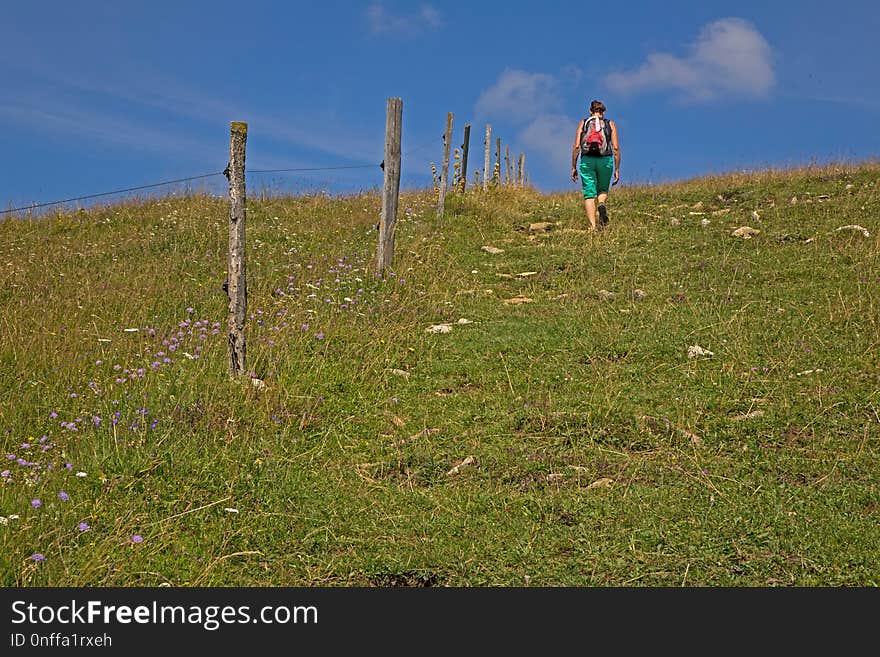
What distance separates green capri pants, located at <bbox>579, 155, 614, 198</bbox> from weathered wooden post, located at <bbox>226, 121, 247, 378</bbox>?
8615mm

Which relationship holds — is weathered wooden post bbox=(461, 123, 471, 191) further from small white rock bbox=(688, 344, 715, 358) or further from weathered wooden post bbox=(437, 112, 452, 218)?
small white rock bbox=(688, 344, 715, 358)

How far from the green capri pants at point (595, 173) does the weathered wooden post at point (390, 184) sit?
4.18 m

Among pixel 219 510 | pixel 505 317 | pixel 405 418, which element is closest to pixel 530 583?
pixel 219 510

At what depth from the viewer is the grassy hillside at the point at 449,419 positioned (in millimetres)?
5066

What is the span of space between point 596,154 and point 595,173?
393mm

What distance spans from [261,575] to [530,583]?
163 cm

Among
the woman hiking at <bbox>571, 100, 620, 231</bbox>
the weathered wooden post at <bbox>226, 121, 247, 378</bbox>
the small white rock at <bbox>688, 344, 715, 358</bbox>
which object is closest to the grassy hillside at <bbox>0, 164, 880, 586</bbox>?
the small white rock at <bbox>688, 344, 715, 358</bbox>

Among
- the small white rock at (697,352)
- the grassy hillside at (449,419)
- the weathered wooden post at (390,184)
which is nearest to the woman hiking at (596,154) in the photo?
the grassy hillside at (449,419)

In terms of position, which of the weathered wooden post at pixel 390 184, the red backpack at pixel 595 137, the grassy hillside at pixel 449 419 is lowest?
the grassy hillside at pixel 449 419

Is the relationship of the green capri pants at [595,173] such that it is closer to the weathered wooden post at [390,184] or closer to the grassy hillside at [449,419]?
the grassy hillside at [449,419]

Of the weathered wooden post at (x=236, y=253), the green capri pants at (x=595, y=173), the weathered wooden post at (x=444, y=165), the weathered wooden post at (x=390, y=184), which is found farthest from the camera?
the weathered wooden post at (x=444, y=165)

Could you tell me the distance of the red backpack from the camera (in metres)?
15.0

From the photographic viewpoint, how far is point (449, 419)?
7.49m

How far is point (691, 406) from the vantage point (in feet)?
24.0
